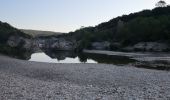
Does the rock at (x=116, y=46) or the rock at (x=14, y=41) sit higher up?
the rock at (x=14, y=41)

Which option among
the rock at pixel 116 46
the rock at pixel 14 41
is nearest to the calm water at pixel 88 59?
the rock at pixel 116 46

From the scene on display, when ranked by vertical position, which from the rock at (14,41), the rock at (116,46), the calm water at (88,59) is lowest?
the calm water at (88,59)

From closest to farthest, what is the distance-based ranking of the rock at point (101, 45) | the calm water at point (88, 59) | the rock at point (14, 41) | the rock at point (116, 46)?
the calm water at point (88, 59) → the rock at point (116, 46) → the rock at point (14, 41) → the rock at point (101, 45)

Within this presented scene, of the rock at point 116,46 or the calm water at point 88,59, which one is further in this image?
the rock at point 116,46

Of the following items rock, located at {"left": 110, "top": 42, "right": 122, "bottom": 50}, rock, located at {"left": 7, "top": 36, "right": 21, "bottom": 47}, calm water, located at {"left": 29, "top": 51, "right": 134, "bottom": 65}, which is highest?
rock, located at {"left": 7, "top": 36, "right": 21, "bottom": 47}

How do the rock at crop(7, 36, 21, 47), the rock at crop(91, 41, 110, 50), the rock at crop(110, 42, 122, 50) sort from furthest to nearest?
the rock at crop(91, 41, 110, 50), the rock at crop(7, 36, 21, 47), the rock at crop(110, 42, 122, 50)

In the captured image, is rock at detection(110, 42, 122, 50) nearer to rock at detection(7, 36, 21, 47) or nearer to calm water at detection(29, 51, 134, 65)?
calm water at detection(29, 51, 134, 65)

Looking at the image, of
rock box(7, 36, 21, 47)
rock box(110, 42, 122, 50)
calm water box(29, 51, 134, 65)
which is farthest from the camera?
rock box(7, 36, 21, 47)

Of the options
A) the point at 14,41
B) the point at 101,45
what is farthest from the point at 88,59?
the point at 14,41

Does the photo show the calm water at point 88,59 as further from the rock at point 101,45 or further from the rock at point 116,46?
the rock at point 101,45

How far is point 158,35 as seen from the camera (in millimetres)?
101312

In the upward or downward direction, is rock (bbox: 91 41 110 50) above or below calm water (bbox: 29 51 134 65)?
above

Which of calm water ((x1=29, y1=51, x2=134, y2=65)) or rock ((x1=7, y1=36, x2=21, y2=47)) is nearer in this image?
calm water ((x1=29, y1=51, x2=134, y2=65))

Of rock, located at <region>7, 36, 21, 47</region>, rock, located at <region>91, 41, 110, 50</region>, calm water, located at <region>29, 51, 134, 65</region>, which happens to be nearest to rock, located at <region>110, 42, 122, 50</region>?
rock, located at <region>91, 41, 110, 50</region>
